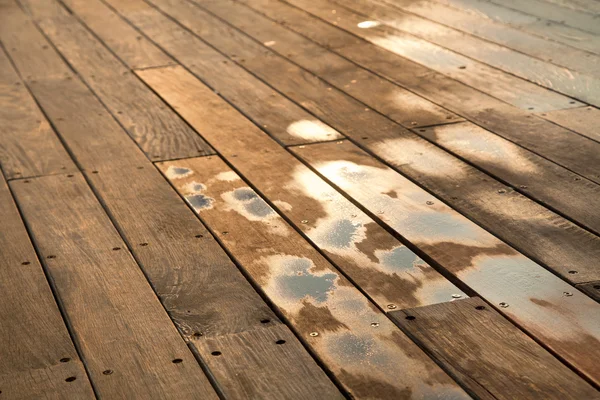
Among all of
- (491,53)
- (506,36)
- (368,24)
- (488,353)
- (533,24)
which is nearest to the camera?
(488,353)

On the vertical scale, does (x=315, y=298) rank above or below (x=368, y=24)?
above

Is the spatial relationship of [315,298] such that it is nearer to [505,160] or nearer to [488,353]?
[488,353]

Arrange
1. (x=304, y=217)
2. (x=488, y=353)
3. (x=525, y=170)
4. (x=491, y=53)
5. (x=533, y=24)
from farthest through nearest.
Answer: (x=533, y=24), (x=491, y=53), (x=525, y=170), (x=304, y=217), (x=488, y=353)

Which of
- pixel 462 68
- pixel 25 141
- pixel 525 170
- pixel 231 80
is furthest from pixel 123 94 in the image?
pixel 525 170

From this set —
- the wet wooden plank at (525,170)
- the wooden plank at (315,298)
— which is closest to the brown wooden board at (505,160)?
the wet wooden plank at (525,170)

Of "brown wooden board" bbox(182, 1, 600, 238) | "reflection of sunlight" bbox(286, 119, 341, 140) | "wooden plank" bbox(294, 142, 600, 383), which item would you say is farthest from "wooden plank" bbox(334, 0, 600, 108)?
"wooden plank" bbox(294, 142, 600, 383)

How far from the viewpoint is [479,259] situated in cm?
202

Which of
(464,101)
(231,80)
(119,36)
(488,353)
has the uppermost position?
(488,353)

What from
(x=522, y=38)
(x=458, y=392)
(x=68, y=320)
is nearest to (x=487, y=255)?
(x=458, y=392)

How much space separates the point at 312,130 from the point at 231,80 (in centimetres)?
67

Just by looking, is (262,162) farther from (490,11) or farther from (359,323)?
(490,11)

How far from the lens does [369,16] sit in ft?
14.4

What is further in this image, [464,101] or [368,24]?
[368,24]

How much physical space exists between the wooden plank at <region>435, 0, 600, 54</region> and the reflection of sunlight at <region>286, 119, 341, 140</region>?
1.29m
